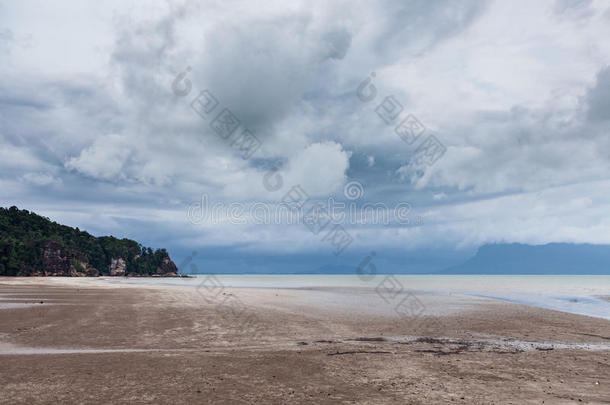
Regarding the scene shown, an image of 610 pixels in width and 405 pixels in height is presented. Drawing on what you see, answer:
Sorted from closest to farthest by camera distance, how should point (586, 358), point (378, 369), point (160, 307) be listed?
point (378, 369) < point (586, 358) < point (160, 307)

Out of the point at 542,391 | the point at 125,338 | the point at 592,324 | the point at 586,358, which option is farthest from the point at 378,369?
the point at 592,324

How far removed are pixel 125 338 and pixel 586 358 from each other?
22270mm

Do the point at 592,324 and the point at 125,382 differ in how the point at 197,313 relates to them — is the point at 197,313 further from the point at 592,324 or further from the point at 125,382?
the point at 592,324

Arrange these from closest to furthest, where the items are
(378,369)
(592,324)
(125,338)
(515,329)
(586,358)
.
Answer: (378,369) → (586,358) → (125,338) → (515,329) → (592,324)

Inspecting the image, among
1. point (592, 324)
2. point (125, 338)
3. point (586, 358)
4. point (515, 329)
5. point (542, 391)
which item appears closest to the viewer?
point (542, 391)

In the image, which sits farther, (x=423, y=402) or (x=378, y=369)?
(x=378, y=369)

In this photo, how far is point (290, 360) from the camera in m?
16.2

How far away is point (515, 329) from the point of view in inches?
1098

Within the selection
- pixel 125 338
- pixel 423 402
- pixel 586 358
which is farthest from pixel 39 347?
pixel 586 358

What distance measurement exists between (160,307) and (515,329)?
1112 inches

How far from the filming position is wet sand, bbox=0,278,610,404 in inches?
469

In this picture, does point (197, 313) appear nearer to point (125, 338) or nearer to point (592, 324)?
point (125, 338)

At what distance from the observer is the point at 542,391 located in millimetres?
12664

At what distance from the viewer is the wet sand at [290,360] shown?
39.1 feet
